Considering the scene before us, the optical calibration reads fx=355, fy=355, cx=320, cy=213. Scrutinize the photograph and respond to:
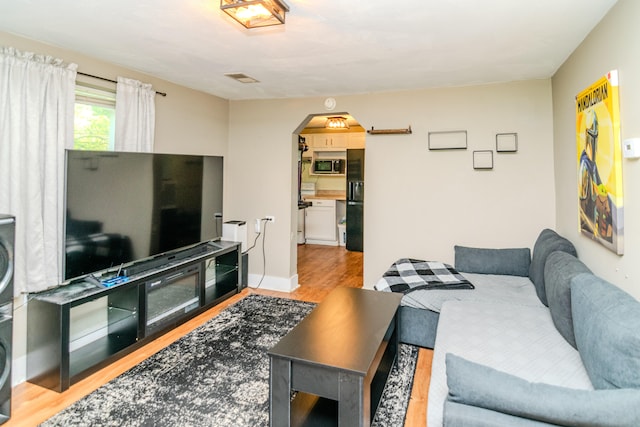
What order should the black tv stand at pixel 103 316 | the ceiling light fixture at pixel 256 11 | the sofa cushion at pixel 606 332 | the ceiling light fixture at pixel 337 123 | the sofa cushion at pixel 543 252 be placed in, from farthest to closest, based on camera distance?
the ceiling light fixture at pixel 337 123 < the sofa cushion at pixel 543 252 < the black tv stand at pixel 103 316 < the ceiling light fixture at pixel 256 11 < the sofa cushion at pixel 606 332

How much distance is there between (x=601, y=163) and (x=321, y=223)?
574cm

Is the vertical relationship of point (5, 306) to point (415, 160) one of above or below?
below

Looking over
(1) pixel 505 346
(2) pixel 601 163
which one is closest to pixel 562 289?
(1) pixel 505 346

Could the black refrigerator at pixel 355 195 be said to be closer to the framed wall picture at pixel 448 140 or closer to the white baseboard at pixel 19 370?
the framed wall picture at pixel 448 140

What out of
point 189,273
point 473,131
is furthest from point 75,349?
point 473,131

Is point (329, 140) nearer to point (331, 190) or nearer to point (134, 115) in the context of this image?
point (331, 190)

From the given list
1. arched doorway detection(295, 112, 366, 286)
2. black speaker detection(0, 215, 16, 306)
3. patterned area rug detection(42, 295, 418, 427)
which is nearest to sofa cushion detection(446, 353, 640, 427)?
patterned area rug detection(42, 295, 418, 427)

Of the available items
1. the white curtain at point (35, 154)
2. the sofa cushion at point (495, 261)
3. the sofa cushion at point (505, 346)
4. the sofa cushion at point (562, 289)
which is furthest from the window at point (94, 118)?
the sofa cushion at point (562, 289)

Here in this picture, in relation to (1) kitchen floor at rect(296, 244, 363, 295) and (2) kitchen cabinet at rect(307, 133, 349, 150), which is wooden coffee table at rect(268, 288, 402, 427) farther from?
(2) kitchen cabinet at rect(307, 133, 349, 150)

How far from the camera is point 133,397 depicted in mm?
2250

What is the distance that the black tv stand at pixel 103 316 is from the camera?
2365 mm

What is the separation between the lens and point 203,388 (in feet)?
7.73

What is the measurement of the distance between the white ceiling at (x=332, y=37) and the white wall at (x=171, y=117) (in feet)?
0.31

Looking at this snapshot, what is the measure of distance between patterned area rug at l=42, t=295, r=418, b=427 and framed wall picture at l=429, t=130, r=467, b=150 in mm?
2143
